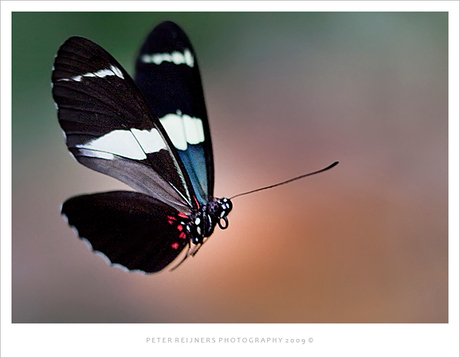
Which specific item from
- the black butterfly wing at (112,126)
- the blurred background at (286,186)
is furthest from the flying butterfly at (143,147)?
the blurred background at (286,186)

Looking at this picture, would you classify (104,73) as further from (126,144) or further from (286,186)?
(286,186)

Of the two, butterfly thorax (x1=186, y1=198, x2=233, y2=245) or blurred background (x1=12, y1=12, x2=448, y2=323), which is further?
blurred background (x1=12, y1=12, x2=448, y2=323)

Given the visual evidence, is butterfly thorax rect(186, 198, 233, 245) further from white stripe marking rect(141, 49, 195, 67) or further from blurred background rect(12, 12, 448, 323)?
white stripe marking rect(141, 49, 195, 67)

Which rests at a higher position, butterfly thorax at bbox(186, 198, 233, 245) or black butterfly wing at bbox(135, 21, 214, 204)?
black butterfly wing at bbox(135, 21, 214, 204)

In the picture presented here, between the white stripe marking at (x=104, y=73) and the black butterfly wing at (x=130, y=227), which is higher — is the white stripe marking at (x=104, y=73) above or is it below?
above

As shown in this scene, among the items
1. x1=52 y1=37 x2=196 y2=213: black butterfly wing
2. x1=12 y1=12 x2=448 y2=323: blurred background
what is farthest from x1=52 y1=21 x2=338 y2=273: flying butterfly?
x1=12 y1=12 x2=448 y2=323: blurred background

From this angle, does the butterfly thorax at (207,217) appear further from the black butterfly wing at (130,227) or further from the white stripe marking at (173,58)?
the white stripe marking at (173,58)

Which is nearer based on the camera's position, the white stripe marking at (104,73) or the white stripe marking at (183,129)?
the white stripe marking at (104,73)

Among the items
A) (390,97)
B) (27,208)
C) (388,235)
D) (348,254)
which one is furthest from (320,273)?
(27,208)

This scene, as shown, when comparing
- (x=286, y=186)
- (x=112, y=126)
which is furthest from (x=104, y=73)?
(x=286, y=186)
